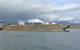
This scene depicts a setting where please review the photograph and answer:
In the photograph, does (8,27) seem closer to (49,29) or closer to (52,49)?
(49,29)

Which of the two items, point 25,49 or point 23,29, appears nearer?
point 25,49

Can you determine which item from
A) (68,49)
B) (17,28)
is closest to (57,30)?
(17,28)

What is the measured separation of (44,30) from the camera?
101m

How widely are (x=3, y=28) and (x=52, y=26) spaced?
23907 millimetres

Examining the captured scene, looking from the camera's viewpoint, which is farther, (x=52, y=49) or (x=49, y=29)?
(x=49, y=29)

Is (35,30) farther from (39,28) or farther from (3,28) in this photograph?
(3,28)

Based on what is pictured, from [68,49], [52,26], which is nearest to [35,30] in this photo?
[52,26]

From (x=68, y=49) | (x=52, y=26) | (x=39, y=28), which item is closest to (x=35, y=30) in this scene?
(x=39, y=28)

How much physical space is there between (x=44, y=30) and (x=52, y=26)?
611 centimetres

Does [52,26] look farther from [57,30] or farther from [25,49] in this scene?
[25,49]

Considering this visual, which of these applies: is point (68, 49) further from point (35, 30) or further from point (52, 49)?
point (35, 30)

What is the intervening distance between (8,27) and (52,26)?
21.5 meters

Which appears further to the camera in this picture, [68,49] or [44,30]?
[44,30]

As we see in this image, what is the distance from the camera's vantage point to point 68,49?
88.8 feet
